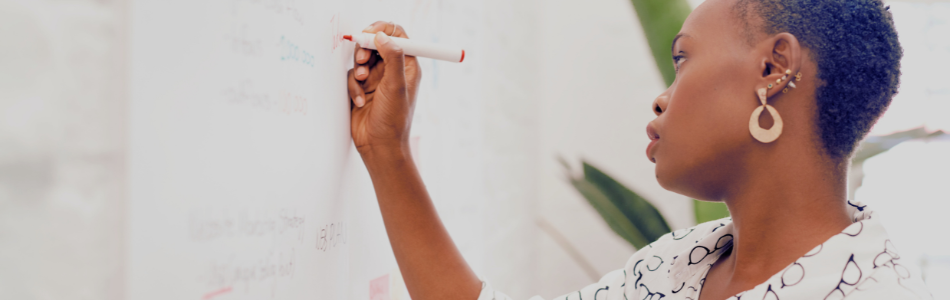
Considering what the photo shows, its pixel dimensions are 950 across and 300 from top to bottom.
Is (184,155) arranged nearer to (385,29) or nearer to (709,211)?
(385,29)

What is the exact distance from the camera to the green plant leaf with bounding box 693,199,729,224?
1110mm

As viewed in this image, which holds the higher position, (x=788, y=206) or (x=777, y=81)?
(x=777, y=81)

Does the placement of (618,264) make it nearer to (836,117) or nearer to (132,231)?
(836,117)

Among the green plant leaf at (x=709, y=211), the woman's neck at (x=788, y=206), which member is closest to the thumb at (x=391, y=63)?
the woman's neck at (x=788, y=206)

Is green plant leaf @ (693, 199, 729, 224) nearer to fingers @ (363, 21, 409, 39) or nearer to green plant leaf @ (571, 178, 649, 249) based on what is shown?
green plant leaf @ (571, 178, 649, 249)

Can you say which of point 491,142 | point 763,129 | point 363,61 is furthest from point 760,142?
point 491,142

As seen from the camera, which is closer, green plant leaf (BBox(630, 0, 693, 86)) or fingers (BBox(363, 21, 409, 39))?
fingers (BBox(363, 21, 409, 39))

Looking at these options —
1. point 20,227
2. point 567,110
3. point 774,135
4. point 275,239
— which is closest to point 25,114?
point 20,227

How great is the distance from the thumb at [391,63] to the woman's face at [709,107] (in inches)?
11.2

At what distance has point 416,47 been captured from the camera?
1.98 feet

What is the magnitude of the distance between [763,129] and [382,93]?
0.38 metres

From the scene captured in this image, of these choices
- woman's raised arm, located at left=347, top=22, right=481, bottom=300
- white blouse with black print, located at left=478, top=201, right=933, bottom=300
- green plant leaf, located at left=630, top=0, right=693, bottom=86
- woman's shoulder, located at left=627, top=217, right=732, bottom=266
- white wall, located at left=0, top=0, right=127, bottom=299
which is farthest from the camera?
green plant leaf, located at left=630, top=0, right=693, bottom=86

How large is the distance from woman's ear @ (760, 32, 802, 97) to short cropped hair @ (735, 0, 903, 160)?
1 cm

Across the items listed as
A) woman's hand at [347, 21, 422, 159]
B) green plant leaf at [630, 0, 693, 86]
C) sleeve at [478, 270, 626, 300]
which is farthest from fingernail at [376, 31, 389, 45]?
green plant leaf at [630, 0, 693, 86]
